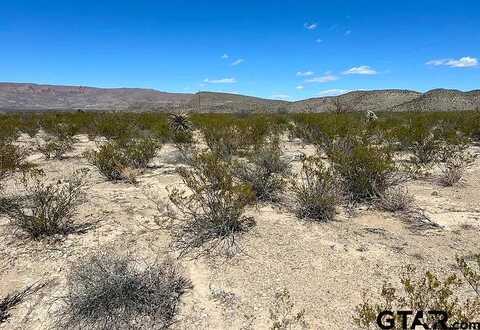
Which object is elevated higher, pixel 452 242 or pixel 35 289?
pixel 452 242

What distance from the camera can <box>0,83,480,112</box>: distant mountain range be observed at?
67000 mm

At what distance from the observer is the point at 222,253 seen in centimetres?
522

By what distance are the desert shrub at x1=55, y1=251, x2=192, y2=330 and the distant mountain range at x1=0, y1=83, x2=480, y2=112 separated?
6123 cm

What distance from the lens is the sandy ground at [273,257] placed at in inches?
157

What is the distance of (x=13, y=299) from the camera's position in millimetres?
4188

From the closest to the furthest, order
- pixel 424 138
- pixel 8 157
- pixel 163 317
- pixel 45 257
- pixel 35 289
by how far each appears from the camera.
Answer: pixel 163 317 → pixel 35 289 → pixel 45 257 → pixel 8 157 → pixel 424 138

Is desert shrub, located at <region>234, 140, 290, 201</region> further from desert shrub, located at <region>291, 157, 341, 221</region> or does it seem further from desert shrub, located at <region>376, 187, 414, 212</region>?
desert shrub, located at <region>376, 187, 414, 212</region>

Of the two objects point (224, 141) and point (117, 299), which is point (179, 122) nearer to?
point (224, 141)

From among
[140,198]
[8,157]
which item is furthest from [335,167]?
[8,157]

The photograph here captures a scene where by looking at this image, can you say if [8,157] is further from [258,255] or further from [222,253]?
[258,255]

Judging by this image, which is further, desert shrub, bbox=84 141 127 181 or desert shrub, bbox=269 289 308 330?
desert shrub, bbox=84 141 127 181

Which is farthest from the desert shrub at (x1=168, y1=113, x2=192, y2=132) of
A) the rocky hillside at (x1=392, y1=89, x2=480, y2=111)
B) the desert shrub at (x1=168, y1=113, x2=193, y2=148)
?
the rocky hillside at (x1=392, y1=89, x2=480, y2=111)

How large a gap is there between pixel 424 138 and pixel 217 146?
6.66 metres

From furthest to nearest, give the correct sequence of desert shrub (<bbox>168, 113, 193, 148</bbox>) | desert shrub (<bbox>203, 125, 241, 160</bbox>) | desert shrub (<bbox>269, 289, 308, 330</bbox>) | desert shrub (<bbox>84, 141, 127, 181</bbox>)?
desert shrub (<bbox>168, 113, 193, 148</bbox>) → desert shrub (<bbox>203, 125, 241, 160</bbox>) → desert shrub (<bbox>84, 141, 127, 181</bbox>) → desert shrub (<bbox>269, 289, 308, 330</bbox>)
